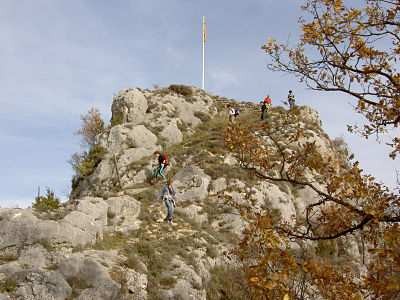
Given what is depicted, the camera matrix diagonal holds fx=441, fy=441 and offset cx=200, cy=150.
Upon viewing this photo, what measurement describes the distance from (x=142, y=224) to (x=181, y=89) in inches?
919

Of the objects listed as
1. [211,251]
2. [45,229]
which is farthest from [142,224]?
[45,229]

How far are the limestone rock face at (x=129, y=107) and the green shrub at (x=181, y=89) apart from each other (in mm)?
4184

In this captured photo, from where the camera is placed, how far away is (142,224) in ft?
76.0

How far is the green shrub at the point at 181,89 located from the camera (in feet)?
144

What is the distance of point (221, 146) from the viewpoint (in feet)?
112

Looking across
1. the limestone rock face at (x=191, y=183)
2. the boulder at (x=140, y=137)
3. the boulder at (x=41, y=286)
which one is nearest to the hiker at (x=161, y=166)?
the limestone rock face at (x=191, y=183)

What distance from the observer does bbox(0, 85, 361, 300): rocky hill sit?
16734mm

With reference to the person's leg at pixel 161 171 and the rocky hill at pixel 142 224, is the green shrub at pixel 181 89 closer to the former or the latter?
the rocky hill at pixel 142 224

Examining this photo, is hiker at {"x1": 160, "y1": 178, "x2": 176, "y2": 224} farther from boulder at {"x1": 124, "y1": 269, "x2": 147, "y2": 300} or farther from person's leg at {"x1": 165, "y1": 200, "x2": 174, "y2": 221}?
boulder at {"x1": 124, "y1": 269, "x2": 147, "y2": 300}

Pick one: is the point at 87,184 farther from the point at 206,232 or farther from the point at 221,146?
the point at 206,232

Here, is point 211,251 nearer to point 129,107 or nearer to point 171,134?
point 171,134

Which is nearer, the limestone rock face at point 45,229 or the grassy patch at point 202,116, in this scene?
the limestone rock face at point 45,229

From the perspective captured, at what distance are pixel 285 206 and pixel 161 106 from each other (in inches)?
657

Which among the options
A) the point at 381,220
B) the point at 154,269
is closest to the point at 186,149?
the point at 154,269
